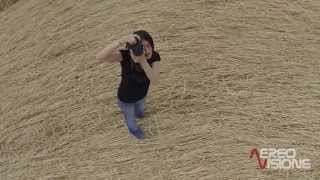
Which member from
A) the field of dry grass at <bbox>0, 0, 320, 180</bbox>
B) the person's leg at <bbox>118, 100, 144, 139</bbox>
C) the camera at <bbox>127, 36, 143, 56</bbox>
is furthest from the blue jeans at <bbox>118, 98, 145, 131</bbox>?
the camera at <bbox>127, 36, 143, 56</bbox>

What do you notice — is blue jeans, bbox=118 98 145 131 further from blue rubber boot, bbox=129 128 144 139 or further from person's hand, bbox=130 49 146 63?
person's hand, bbox=130 49 146 63

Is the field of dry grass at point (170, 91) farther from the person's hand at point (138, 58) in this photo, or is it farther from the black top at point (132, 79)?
the person's hand at point (138, 58)

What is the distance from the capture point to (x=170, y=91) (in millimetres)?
4832

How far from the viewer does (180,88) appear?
4844 mm

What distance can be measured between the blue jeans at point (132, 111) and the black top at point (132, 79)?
0.33 feet

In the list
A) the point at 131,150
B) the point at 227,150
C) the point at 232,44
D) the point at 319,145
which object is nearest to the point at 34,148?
the point at 131,150

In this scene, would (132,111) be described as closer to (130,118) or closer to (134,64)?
(130,118)

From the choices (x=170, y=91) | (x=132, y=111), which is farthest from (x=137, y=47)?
(x=170, y=91)

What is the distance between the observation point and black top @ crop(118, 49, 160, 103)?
12.3 ft

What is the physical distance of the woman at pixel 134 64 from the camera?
11.9 ft

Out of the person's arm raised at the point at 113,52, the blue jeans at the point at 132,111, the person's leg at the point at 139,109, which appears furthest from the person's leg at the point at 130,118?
the person's arm raised at the point at 113,52

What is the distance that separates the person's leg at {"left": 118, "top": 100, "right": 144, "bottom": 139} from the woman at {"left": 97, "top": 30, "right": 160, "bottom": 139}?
3cm

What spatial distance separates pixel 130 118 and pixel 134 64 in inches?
27.3

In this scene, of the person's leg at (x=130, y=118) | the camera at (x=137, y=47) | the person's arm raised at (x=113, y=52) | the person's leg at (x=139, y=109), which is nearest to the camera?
the camera at (x=137, y=47)
